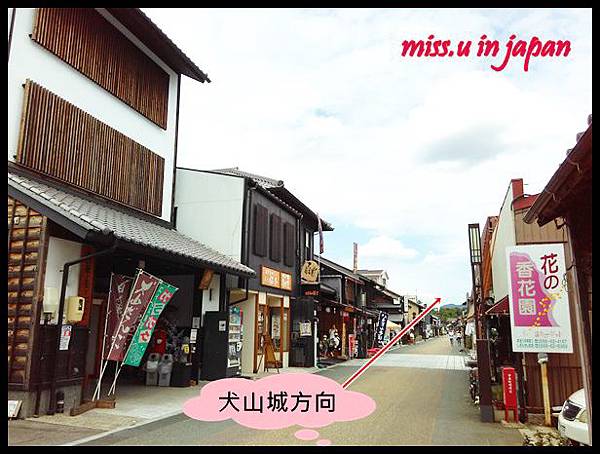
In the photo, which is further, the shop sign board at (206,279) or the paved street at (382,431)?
the shop sign board at (206,279)

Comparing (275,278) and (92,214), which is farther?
(275,278)

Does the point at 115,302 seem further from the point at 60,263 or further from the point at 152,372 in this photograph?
the point at 152,372

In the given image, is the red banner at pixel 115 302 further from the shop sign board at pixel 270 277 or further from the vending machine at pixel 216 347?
the shop sign board at pixel 270 277

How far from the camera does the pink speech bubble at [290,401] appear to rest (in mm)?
5434

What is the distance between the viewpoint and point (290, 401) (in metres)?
5.50

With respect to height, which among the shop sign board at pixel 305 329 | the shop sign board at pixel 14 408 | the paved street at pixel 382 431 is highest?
the shop sign board at pixel 305 329

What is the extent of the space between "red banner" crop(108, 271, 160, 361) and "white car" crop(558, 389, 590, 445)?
773 centimetres

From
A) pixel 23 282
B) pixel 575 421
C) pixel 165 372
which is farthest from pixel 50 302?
pixel 575 421

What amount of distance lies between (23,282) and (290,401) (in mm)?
6405

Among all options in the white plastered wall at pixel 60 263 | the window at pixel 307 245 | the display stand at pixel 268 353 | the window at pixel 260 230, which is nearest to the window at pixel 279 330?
the display stand at pixel 268 353

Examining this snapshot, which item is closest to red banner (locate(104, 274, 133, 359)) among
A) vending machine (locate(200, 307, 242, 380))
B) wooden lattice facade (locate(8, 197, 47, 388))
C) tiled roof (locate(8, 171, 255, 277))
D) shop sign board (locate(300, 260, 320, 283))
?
tiled roof (locate(8, 171, 255, 277))

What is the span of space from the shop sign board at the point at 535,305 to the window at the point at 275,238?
11991mm

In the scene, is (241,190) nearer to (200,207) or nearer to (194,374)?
(200,207)
